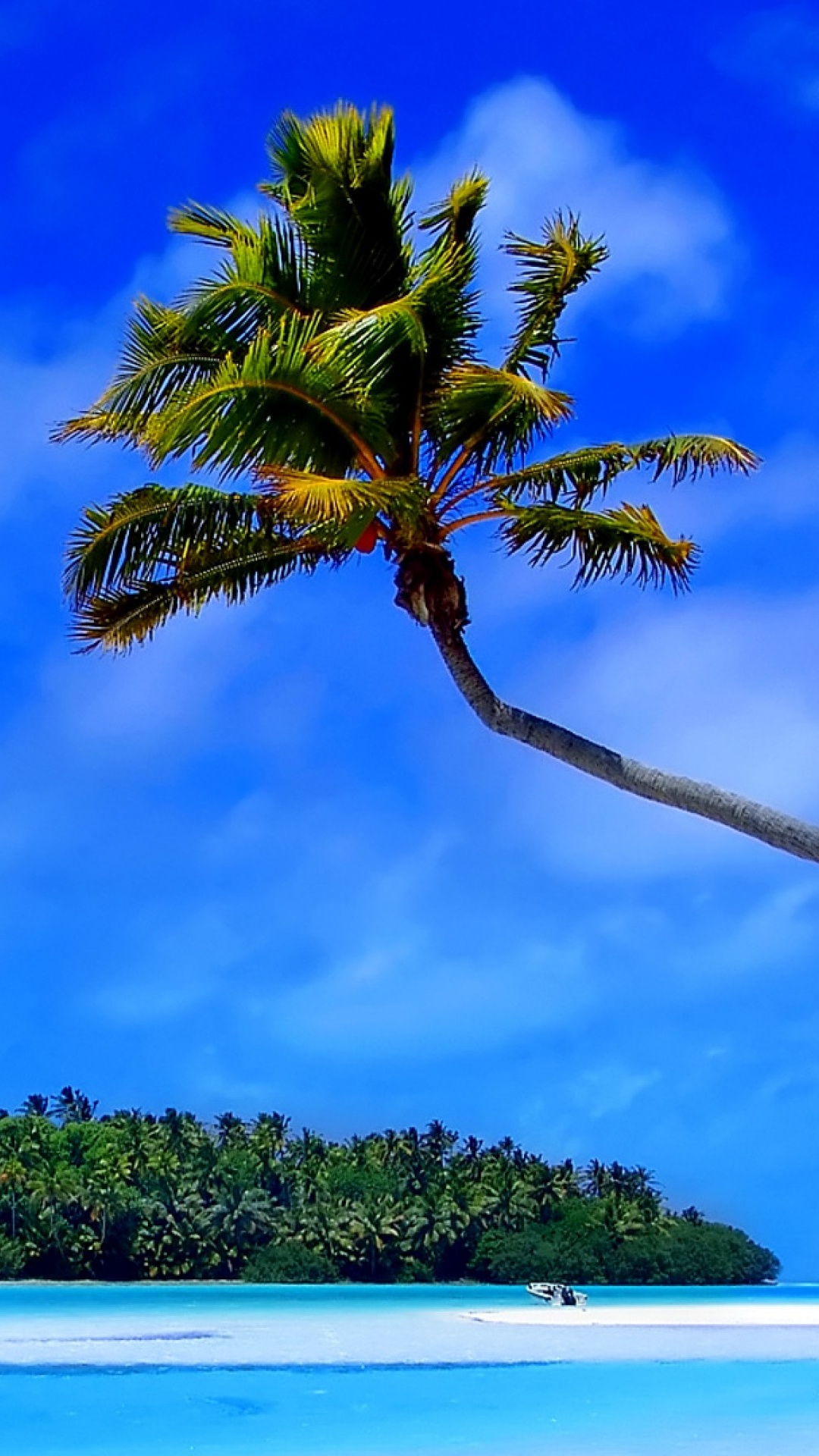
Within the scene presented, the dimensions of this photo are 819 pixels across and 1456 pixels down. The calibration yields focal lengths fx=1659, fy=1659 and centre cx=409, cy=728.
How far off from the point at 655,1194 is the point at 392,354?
128 ft

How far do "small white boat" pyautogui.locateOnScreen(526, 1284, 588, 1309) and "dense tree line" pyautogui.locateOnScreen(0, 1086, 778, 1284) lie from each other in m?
12.5

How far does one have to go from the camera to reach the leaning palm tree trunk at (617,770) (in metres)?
6.86

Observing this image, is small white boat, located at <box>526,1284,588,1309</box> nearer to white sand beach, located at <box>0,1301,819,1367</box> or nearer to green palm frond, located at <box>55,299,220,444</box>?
white sand beach, located at <box>0,1301,819,1367</box>

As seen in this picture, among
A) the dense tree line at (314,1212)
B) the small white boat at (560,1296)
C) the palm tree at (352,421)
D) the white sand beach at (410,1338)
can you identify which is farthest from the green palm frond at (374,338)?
the dense tree line at (314,1212)

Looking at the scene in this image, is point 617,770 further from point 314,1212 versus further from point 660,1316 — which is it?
point 314,1212

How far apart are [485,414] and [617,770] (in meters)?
2.05

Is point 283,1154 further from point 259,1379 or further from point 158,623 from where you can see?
point 158,623

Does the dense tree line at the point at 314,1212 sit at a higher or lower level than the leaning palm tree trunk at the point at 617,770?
higher

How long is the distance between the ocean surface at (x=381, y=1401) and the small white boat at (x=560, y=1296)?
6048 millimetres

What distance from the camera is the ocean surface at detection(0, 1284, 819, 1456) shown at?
37.7 ft

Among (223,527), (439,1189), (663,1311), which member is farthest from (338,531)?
(439,1189)

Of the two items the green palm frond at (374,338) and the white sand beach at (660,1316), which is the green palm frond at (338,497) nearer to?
the green palm frond at (374,338)

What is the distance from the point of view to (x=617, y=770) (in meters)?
7.70

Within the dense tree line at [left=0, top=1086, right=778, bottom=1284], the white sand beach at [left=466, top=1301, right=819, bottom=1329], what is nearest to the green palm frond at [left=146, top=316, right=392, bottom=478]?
the white sand beach at [left=466, top=1301, right=819, bottom=1329]
